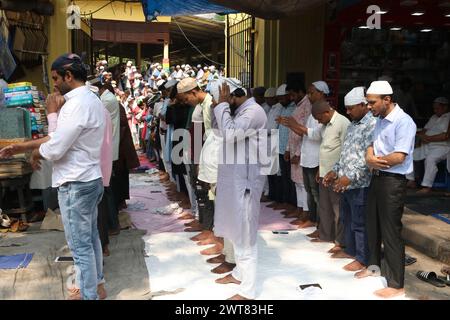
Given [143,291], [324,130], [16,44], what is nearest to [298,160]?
[324,130]

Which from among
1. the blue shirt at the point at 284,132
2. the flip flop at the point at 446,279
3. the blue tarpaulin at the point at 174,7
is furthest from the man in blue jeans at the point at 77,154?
the blue tarpaulin at the point at 174,7

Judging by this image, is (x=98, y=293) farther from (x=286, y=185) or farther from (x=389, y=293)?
(x=286, y=185)

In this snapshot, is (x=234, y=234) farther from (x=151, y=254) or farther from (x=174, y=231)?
(x=174, y=231)

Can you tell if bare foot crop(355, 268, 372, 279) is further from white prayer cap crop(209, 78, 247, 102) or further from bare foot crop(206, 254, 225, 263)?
white prayer cap crop(209, 78, 247, 102)

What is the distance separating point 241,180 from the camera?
3428 mm

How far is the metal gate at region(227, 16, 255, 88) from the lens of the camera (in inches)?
347

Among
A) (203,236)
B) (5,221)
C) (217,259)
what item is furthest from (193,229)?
(5,221)

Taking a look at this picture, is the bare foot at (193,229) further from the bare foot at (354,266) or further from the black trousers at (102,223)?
the bare foot at (354,266)

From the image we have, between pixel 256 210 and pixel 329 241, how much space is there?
1.78 metres

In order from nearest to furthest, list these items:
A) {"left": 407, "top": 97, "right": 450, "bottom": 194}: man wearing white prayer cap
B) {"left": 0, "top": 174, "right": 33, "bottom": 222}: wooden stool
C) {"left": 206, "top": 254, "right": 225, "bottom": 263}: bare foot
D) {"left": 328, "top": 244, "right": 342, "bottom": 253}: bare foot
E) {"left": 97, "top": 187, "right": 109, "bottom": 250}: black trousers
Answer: {"left": 97, "top": 187, "right": 109, "bottom": 250}: black trousers → {"left": 206, "top": 254, "right": 225, "bottom": 263}: bare foot → {"left": 328, "top": 244, "right": 342, "bottom": 253}: bare foot → {"left": 0, "top": 174, "right": 33, "bottom": 222}: wooden stool → {"left": 407, "top": 97, "right": 450, "bottom": 194}: man wearing white prayer cap

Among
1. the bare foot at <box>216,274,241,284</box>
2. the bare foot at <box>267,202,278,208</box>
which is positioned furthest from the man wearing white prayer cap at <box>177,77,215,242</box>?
the bare foot at <box>267,202,278,208</box>

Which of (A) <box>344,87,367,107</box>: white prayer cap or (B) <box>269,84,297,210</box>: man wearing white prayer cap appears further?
(B) <box>269,84,297,210</box>: man wearing white prayer cap

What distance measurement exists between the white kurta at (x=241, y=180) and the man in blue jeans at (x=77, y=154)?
2.89 feet

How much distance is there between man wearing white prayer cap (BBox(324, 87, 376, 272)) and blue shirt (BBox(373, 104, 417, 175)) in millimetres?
408
